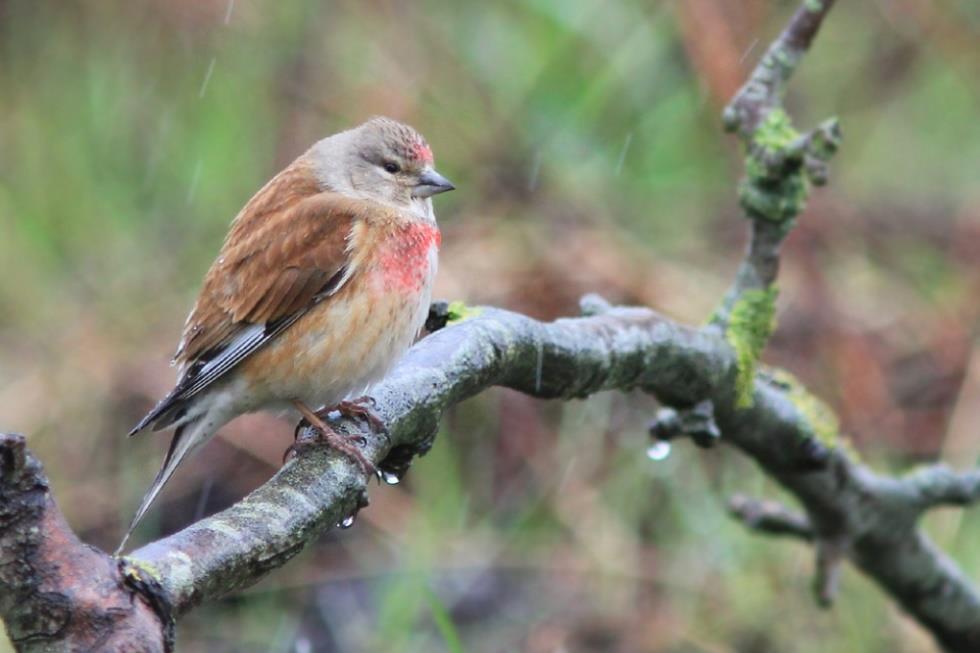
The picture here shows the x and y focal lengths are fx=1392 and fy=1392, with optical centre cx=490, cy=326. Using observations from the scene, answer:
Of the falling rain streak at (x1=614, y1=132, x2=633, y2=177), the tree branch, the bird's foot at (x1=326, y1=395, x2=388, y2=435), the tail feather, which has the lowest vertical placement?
the tree branch

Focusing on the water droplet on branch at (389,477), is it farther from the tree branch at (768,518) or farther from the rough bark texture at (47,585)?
the tree branch at (768,518)

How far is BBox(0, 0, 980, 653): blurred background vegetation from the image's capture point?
15.1ft

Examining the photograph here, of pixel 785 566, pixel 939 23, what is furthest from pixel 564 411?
pixel 939 23

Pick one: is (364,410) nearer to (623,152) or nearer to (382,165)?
(382,165)

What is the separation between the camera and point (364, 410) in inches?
103

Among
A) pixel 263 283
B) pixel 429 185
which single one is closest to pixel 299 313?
pixel 263 283

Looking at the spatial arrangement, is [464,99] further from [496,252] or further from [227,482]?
[227,482]

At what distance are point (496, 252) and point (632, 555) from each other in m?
1.40

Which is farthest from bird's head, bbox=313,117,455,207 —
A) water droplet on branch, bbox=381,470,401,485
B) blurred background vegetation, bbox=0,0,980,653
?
blurred background vegetation, bbox=0,0,980,653

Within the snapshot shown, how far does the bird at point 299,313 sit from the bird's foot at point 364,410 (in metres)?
0.01

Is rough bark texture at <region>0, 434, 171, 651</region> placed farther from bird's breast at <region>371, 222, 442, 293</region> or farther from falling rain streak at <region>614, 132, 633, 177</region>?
falling rain streak at <region>614, 132, 633, 177</region>

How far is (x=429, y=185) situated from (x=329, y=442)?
4.04ft

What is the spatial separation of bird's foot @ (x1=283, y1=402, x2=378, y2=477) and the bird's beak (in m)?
0.81

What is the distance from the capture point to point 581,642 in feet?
14.7
